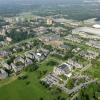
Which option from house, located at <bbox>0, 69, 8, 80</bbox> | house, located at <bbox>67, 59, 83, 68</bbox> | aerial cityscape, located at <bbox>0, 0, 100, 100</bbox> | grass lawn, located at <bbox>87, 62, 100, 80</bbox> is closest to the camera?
aerial cityscape, located at <bbox>0, 0, 100, 100</bbox>

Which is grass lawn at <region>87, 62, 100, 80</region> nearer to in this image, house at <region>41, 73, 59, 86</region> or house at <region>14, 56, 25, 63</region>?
house at <region>41, 73, 59, 86</region>

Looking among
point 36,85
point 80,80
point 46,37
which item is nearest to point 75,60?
point 80,80

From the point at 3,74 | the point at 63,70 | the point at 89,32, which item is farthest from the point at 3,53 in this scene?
the point at 89,32

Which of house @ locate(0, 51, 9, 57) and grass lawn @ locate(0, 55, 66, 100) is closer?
grass lawn @ locate(0, 55, 66, 100)

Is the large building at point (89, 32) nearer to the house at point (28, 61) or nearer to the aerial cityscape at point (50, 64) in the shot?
the aerial cityscape at point (50, 64)

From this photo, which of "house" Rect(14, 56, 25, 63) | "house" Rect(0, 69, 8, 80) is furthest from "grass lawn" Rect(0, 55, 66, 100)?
"house" Rect(14, 56, 25, 63)

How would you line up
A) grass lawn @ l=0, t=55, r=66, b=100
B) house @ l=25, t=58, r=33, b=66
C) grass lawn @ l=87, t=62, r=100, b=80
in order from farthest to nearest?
house @ l=25, t=58, r=33, b=66
grass lawn @ l=87, t=62, r=100, b=80
grass lawn @ l=0, t=55, r=66, b=100

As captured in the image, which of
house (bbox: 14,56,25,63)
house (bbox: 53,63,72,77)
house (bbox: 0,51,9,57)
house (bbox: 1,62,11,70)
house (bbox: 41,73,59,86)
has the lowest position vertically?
house (bbox: 0,51,9,57)

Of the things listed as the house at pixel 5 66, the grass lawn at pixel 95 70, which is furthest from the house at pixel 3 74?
the grass lawn at pixel 95 70
